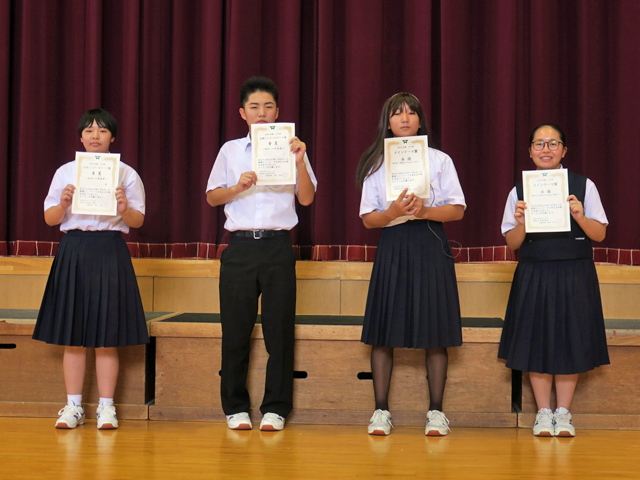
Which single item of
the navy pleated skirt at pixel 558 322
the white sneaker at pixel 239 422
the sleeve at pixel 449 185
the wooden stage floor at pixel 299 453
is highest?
the sleeve at pixel 449 185

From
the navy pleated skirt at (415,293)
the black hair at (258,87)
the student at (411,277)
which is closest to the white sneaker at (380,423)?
the student at (411,277)

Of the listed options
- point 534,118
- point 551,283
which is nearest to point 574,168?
point 534,118

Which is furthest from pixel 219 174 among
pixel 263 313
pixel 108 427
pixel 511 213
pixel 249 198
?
pixel 511 213

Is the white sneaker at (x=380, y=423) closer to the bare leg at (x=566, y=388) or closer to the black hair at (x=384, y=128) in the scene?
the bare leg at (x=566, y=388)

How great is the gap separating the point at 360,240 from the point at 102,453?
1.65m

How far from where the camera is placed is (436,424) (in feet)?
7.47

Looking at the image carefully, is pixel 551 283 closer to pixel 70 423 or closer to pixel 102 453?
pixel 102 453

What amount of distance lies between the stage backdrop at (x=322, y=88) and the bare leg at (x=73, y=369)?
3.16ft

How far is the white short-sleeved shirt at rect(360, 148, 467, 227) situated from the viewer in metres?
2.33

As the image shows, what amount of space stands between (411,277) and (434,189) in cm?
36

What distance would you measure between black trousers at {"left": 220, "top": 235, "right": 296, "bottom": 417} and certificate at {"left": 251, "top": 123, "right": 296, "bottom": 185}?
0.24 meters

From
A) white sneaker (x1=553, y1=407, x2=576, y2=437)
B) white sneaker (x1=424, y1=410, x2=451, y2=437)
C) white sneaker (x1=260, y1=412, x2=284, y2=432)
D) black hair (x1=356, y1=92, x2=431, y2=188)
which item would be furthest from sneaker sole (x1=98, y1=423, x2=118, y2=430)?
white sneaker (x1=553, y1=407, x2=576, y2=437)

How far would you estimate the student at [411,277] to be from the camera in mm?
2262

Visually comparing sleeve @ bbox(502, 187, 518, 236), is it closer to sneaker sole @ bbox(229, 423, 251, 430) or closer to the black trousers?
the black trousers
